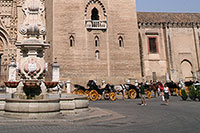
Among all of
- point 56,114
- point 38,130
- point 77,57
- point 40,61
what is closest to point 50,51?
point 77,57

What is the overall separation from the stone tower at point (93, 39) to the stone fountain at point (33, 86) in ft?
37.6

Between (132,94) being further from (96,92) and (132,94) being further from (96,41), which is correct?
(96,41)

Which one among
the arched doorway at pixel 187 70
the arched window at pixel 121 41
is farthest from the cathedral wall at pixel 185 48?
the arched window at pixel 121 41

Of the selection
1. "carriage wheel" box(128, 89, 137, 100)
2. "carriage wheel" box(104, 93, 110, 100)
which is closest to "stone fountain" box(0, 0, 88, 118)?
"carriage wheel" box(104, 93, 110, 100)

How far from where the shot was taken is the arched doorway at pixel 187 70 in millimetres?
28891

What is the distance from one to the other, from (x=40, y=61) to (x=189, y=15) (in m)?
31.7

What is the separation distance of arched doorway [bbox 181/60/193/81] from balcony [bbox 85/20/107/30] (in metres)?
15.5

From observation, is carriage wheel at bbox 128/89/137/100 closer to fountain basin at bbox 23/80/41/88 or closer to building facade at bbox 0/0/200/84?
building facade at bbox 0/0/200/84

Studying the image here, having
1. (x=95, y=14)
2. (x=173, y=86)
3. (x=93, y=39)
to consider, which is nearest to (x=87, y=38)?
(x=93, y=39)

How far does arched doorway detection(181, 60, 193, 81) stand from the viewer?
1137 inches

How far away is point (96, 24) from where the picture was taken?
20.3m

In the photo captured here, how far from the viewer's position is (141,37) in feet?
89.5

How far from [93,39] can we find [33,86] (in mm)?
14566

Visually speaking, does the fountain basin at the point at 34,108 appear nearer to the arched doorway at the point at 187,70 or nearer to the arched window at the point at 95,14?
the arched window at the point at 95,14
